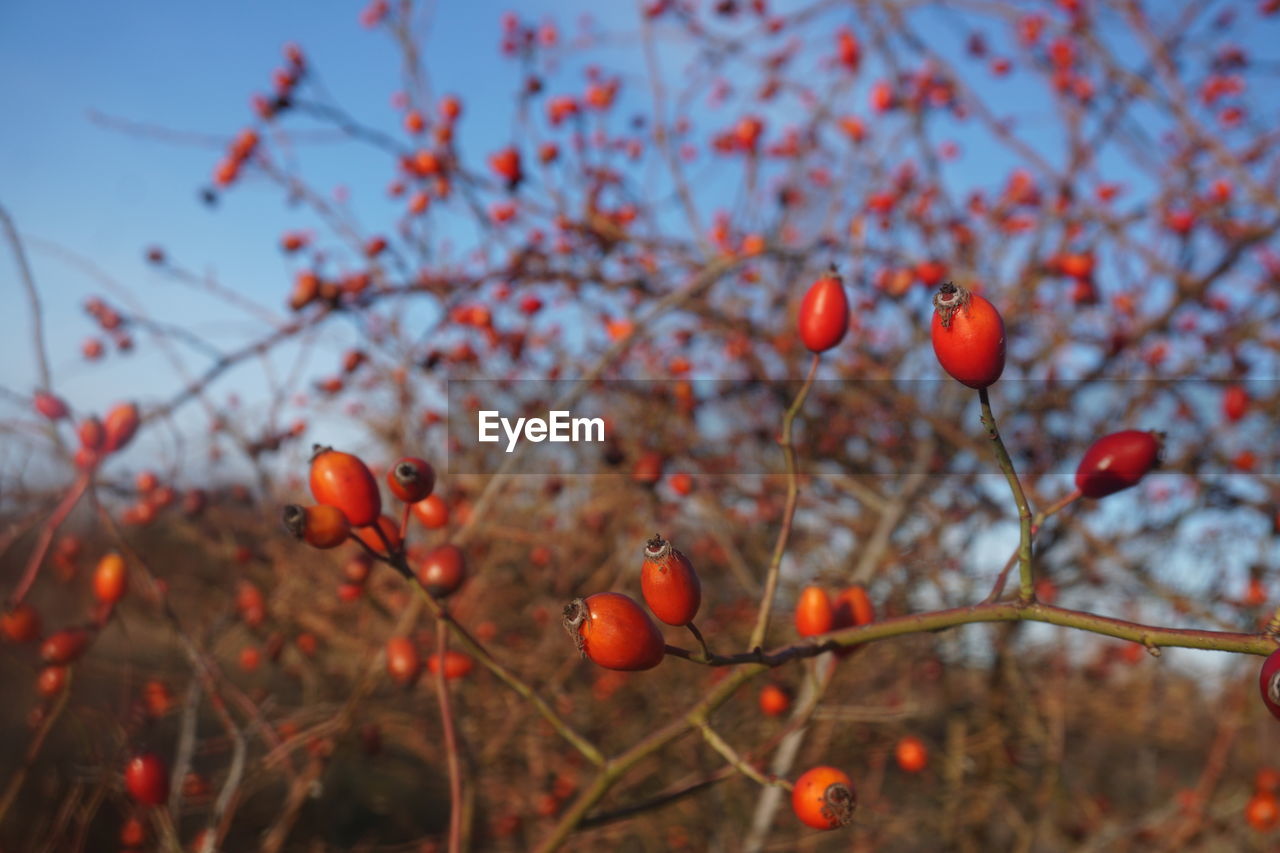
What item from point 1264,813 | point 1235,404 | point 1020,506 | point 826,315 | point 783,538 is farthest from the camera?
point 1235,404

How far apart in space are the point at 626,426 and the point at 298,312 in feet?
5.90

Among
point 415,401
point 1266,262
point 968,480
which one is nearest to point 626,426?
point 415,401

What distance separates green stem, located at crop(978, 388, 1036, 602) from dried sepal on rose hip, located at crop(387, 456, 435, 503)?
619mm

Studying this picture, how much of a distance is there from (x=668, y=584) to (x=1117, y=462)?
0.54 meters

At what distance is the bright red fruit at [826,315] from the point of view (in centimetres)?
104

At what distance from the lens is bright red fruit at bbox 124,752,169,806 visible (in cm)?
117

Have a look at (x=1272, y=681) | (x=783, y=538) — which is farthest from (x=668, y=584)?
(x=1272, y=681)

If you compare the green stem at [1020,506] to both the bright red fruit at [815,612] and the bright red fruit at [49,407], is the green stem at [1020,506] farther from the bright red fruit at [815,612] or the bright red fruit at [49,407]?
the bright red fruit at [49,407]

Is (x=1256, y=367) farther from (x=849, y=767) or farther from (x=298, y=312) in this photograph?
(x=298, y=312)

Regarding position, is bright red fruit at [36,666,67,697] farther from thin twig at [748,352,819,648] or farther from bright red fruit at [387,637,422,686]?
thin twig at [748,352,819,648]

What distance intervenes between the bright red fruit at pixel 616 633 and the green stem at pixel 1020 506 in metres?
0.32

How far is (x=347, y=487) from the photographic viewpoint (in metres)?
0.88

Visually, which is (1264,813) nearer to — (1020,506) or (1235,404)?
(1235,404)

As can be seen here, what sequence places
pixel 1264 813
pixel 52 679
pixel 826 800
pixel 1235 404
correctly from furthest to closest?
pixel 1235 404, pixel 1264 813, pixel 52 679, pixel 826 800
